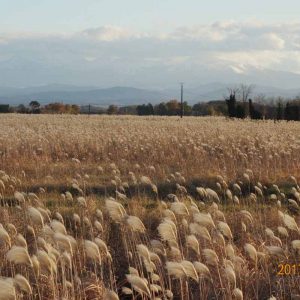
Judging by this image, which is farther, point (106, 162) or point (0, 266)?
point (106, 162)

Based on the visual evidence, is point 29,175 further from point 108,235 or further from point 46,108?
point 46,108

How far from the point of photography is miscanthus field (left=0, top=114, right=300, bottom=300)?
4.30 metres

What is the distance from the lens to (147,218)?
782cm

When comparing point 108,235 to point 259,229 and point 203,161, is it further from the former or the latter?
point 203,161

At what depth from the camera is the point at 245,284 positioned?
5223 millimetres

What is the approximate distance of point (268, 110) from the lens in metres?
61.4

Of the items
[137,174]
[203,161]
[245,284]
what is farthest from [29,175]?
[245,284]

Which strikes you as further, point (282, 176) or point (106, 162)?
point (106, 162)

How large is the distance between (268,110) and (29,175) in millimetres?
52282

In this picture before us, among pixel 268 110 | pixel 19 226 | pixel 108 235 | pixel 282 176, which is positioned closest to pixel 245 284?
pixel 108 235

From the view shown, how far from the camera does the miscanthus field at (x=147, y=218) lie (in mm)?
4305

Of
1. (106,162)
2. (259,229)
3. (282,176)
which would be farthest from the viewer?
(106,162)

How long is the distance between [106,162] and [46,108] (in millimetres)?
68406

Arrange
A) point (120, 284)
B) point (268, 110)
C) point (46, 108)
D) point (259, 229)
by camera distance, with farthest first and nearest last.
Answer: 1. point (46, 108)
2. point (268, 110)
3. point (259, 229)
4. point (120, 284)
